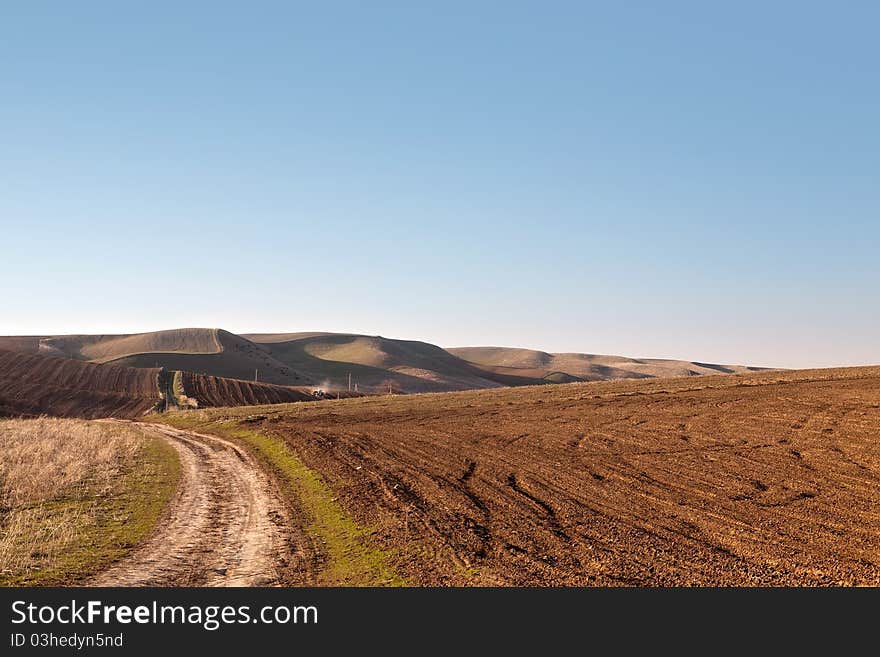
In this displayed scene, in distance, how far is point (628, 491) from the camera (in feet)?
68.0

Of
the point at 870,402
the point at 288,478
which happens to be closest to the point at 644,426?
the point at 870,402

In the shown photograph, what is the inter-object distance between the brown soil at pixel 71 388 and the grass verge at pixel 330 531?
183 ft

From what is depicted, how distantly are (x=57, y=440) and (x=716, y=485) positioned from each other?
30.6 metres

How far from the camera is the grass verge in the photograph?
41.5 ft

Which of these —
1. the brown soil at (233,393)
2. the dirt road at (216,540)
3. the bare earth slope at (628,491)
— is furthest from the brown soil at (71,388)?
the dirt road at (216,540)

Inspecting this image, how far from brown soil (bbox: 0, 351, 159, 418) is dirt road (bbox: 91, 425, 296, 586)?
6139 centimetres

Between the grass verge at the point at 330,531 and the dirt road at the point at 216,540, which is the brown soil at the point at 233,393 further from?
the dirt road at the point at 216,540

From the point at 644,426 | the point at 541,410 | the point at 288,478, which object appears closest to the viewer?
the point at 288,478

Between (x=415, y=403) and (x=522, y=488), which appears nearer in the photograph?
(x=522, y=488)

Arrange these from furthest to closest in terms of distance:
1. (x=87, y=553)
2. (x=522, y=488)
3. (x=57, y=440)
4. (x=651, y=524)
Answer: (x=57, y=440)
(x=522, y=488)
(x=651, y=524)
(x=87, y=553)

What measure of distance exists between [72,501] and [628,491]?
1613cm

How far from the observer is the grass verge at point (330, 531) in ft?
41.5

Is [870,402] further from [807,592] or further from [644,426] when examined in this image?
[807,592]

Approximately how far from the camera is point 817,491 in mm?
20203
